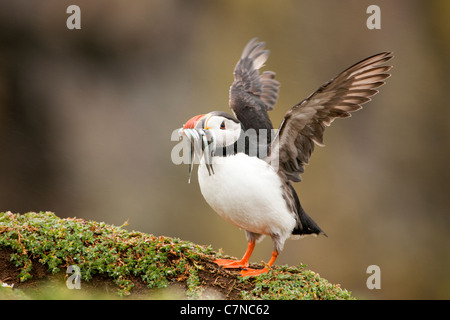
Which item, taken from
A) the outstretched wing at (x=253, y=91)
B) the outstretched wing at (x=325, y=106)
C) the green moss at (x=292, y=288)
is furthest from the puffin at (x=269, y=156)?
the outstretched wing at (x=253, y=91)

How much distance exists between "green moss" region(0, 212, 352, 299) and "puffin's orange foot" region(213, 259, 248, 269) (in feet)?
0.25

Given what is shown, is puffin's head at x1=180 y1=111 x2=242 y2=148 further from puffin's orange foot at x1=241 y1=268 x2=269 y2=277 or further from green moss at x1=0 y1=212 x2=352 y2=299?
puffin's orange foot at x1=241 y1=268 x2=269 y2=277

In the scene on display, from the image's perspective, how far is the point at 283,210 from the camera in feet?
12.2

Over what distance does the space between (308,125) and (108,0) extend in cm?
532

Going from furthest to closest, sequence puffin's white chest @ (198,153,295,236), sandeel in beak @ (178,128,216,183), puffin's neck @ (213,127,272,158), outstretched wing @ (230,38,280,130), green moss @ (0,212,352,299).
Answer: outstretched wing @ (230,38,280,130), puffin's neck @ (213,127,272,158), puffin's white chest @ (198,153,295,236), sandeel in beak @ (178,128,216,183), green moss @ (0,212,352,299)

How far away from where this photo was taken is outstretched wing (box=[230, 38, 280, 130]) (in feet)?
14.5

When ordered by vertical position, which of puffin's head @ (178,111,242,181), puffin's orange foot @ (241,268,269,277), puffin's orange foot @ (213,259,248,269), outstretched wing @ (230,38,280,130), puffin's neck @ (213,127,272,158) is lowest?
puffin's orange foot @ (241,268,269,277)

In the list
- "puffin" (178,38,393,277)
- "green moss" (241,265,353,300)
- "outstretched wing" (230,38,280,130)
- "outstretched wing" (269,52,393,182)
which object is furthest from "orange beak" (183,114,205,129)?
"green moss" (241,265,353,300)

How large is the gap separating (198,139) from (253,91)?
1667 mm

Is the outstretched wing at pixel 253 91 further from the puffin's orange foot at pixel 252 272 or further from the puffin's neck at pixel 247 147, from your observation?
the puffin's orange foot at pixel 252 272

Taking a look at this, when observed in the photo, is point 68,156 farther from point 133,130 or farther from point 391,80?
point 391,80

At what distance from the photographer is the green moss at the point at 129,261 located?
3.16 meters

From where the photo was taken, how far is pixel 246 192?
3508 millimetres

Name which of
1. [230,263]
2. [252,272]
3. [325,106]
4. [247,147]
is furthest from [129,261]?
[325,106]
